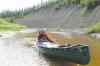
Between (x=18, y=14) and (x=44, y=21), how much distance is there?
50.8m

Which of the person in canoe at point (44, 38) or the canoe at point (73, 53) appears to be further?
the person in canoe at point (44, 38)

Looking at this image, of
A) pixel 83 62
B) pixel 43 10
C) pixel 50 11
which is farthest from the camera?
pixel 43 10

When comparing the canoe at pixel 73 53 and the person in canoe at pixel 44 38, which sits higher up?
the person in canoe at pixel 44 38

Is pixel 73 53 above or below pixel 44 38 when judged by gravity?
below

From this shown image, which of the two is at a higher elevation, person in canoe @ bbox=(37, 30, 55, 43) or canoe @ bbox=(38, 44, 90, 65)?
person in canoe @ bbox=(37, 30, 55, 43)

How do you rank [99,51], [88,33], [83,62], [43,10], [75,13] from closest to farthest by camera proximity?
[83,62], [99,51], [88,33], [75,13], [43,10]

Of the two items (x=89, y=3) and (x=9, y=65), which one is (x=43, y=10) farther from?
(x=9, y=65)

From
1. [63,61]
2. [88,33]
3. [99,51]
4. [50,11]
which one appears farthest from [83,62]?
[50,11]

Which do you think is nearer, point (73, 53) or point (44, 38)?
point (73, 53)

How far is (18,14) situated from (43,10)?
3258 cm

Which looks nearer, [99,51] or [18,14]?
[99,51]

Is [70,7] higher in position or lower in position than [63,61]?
higher

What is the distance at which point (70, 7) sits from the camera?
8956 cm

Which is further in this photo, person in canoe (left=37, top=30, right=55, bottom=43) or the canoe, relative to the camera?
person in canoe (left=37, top=30, right=55, bottom=43)
